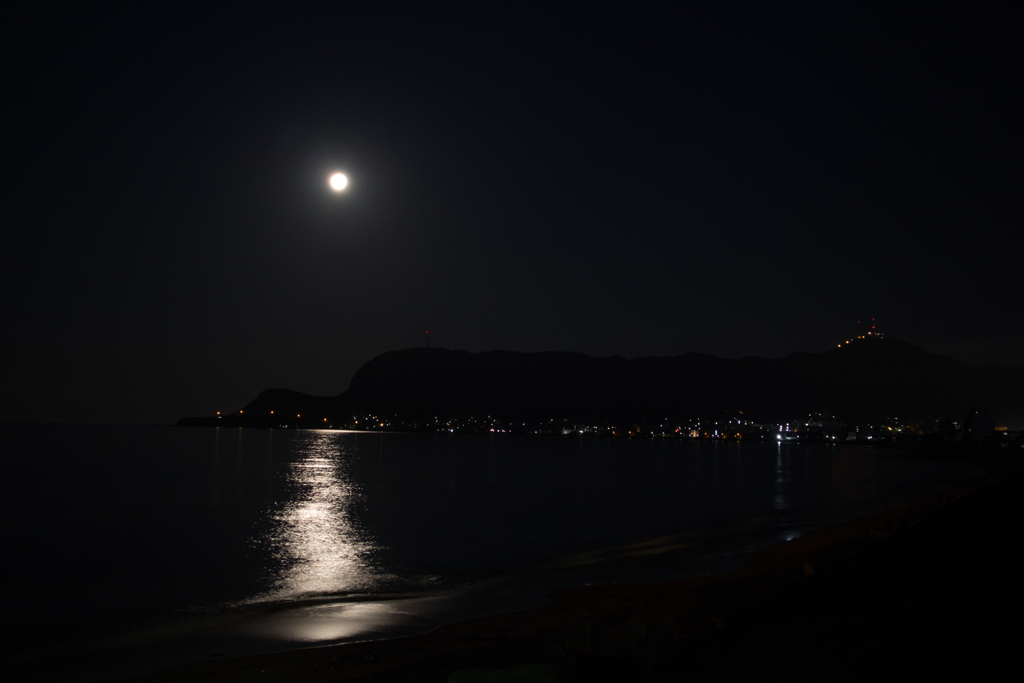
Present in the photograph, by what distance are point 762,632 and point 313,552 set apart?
1560 cm

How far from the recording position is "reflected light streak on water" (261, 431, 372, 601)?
14.6 metres

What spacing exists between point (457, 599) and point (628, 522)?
14.6 metres

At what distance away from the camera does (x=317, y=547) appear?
1991 cm

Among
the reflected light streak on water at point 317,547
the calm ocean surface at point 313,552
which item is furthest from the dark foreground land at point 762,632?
the reflected light streak on water at point 317,547

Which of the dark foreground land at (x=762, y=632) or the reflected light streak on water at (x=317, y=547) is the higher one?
the dark foreground land at (x=762, y=632)

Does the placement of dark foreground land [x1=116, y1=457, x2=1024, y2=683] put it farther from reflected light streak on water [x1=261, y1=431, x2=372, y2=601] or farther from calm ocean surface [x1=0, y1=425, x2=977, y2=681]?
reflected light streak on water [x1=261, y1=431, x2=372, y2=601]

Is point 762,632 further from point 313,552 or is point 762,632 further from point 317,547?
point 317,547

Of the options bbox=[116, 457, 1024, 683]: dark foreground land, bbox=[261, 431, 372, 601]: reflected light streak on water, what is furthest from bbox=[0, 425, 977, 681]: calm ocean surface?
bbox=[116, 457, 1024, 683]: dark foreground land

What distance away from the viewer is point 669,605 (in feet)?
35.3

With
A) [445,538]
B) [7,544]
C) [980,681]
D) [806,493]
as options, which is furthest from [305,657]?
[806,493]

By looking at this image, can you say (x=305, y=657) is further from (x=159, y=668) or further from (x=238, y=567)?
(x=238, y=567)

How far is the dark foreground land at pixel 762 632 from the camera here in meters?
4.98

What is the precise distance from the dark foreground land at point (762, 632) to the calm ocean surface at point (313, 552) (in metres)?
1.45

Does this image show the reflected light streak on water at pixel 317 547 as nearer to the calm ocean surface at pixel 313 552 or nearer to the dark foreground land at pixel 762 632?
the calm ocean surface at pixel 313 552
